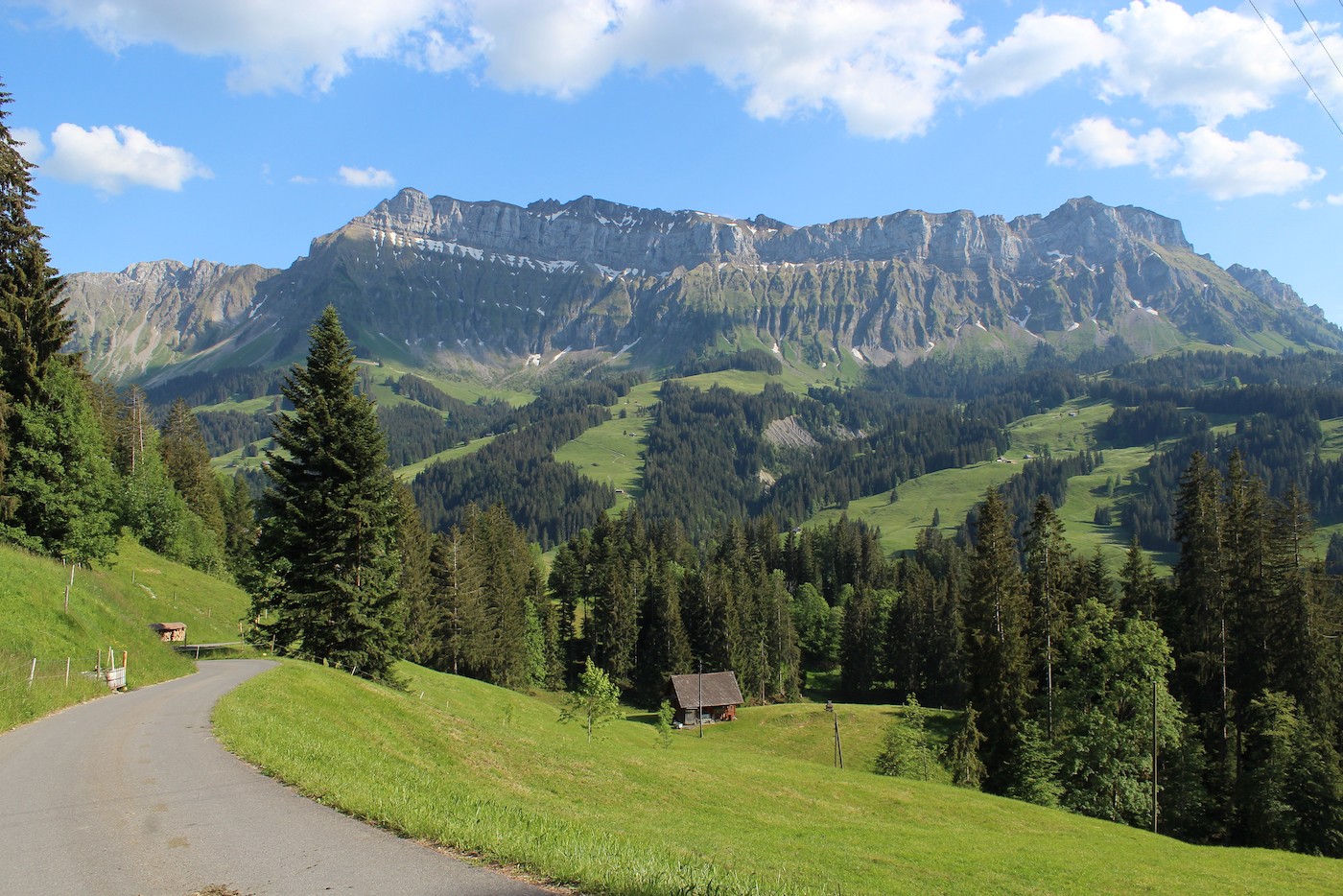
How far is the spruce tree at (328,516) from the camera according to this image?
32.1 metres

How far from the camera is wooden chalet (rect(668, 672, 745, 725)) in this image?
8694 cm

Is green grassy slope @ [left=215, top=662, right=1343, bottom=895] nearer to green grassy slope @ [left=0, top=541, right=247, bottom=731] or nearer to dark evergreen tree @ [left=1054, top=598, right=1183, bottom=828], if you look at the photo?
green grassy slope @ [left=0, top=541, right=247, bottom=731]

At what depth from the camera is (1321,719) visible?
47906 millimetres

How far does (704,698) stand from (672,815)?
66.7 metres

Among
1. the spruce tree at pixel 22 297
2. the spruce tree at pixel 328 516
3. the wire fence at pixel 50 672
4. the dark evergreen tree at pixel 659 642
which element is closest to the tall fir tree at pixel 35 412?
the spruce tree at pixel 22 297

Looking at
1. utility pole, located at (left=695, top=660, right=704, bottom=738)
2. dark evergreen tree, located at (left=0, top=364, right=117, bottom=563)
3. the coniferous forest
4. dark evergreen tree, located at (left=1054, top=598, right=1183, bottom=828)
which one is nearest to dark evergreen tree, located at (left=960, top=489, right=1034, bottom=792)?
the coniferous forest

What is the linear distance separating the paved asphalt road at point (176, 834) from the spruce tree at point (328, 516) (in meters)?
16.0

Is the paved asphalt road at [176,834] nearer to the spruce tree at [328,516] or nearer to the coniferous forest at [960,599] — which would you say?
the spruce tree at [328,516]

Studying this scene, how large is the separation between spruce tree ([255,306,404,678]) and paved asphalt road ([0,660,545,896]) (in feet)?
52.7

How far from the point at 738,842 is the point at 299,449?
930 inches

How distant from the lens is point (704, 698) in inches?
3450

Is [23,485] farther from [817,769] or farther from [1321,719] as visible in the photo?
[1321,719]

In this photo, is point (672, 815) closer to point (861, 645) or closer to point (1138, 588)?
point (1138, 588)

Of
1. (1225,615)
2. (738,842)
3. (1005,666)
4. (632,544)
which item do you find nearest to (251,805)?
(738,842)
